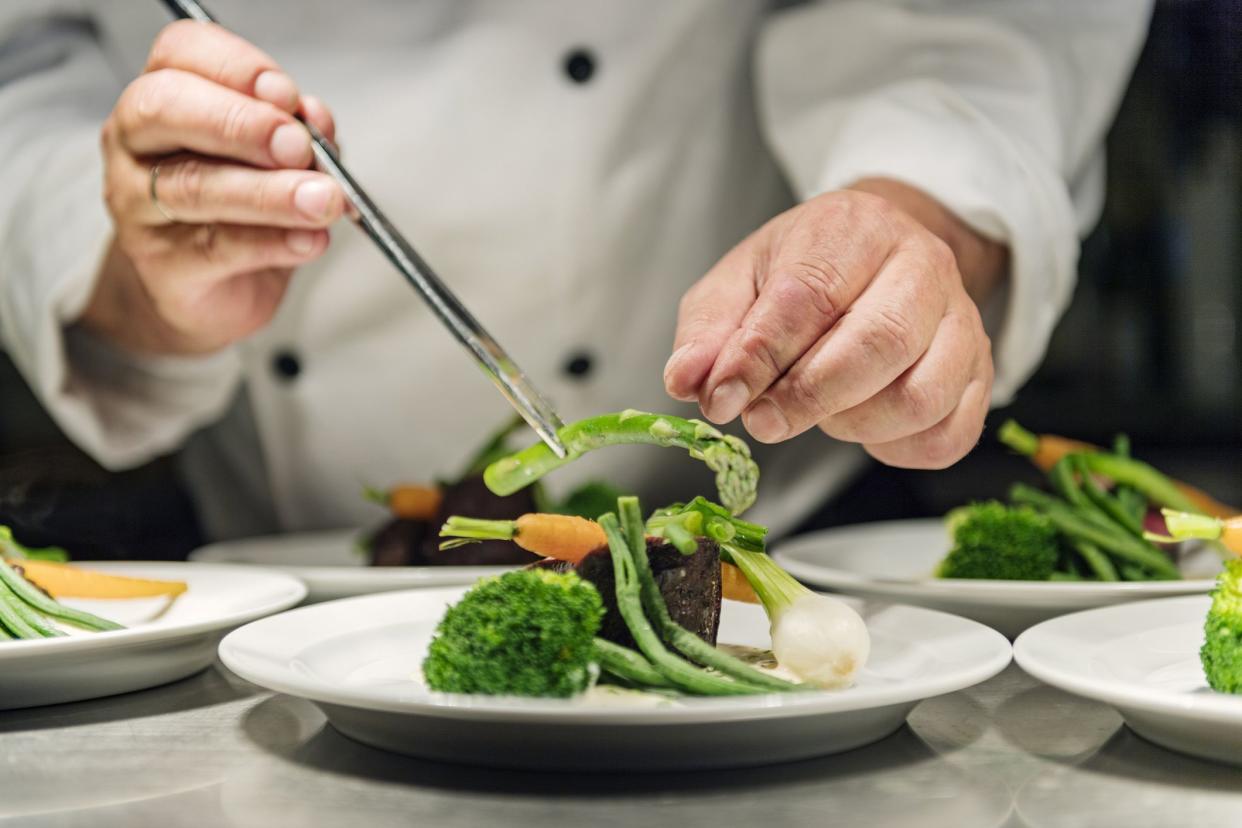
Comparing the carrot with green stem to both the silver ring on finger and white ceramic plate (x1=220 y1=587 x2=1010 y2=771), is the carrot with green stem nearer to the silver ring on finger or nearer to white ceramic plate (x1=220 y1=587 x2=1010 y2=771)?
white ceramic plate (x1=220 y1=587 x2=1010 y2=771)

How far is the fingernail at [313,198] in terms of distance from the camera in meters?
1.04

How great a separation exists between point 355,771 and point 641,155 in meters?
1.18

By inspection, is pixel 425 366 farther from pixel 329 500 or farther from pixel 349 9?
pixel 349 9

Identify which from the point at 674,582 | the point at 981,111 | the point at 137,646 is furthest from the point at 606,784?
the point at 981,111

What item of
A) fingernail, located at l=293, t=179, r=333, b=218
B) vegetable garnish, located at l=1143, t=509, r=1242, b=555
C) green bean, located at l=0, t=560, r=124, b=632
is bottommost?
vegetable garnish, located at l=1143, t=509, r=1242, b=555

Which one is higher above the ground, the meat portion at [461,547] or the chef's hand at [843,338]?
the chef's hand at [843,338]

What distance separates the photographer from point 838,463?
5.87 feet

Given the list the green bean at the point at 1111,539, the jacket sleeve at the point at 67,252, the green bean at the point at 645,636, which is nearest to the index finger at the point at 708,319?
the green bean at the point at 645,636

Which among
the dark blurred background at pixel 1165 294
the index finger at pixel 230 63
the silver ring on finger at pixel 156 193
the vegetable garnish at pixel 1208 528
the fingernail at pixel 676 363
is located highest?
the index finger at pixel 230 63

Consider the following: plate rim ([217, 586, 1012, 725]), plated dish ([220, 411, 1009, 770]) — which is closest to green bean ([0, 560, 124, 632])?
plated dish ([220, 411, 1009, 770])

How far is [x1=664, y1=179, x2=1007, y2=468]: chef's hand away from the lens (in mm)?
847

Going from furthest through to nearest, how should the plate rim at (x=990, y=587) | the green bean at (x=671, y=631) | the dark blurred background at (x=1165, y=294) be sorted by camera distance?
the dark blurred background at (x=1165, y=294), the plate rim at (x=990, y=587), the green bean at (x=671, y=631)

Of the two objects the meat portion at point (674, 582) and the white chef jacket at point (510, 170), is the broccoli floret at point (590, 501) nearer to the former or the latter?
the white chef jacket at point (510, 170)

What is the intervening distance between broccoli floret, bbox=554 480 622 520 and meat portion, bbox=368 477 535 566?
0.05 m
